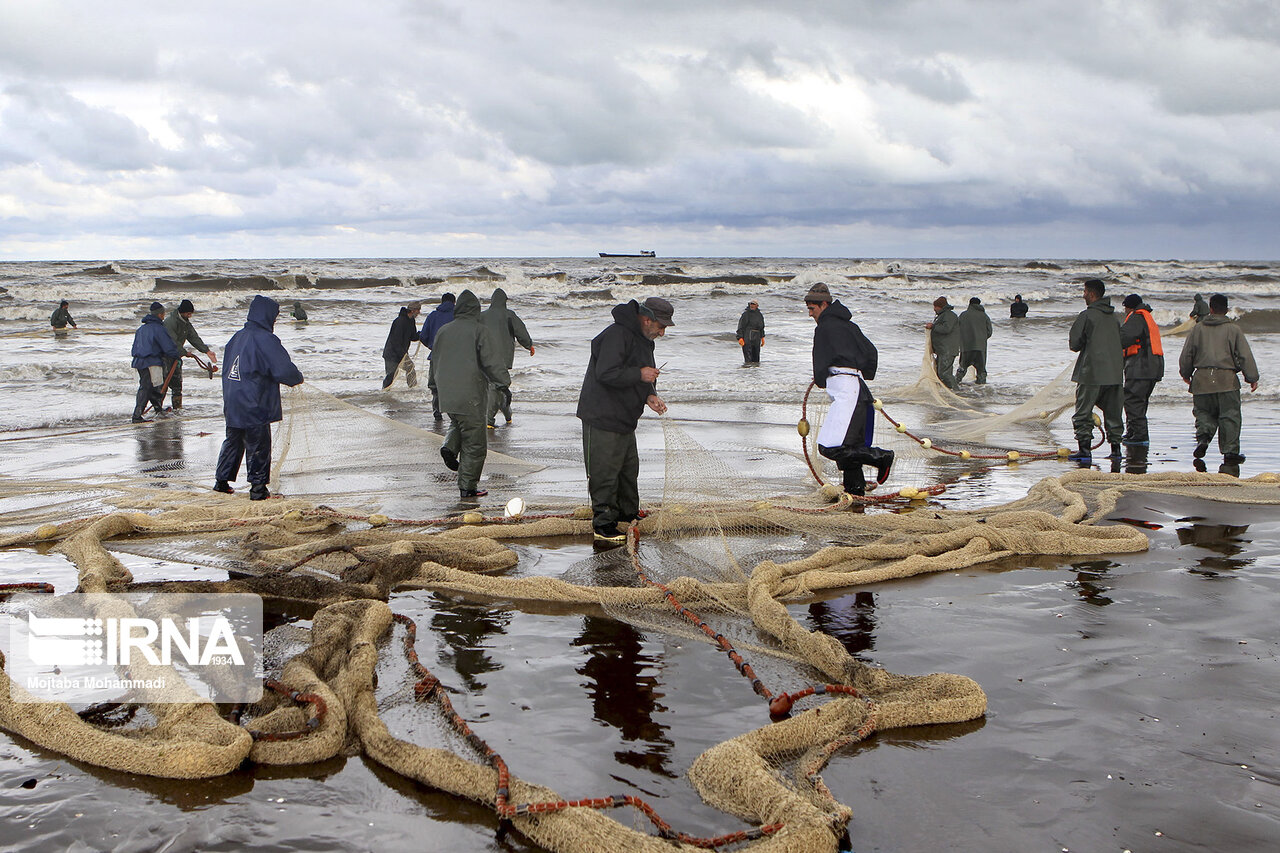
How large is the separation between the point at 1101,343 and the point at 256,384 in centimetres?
835

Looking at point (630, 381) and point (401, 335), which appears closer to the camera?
point (630, 381)

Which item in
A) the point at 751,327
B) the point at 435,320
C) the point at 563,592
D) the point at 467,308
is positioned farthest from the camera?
the point at 751,327

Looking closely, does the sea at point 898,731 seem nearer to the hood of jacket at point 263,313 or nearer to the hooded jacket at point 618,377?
the hooded jacket at point 618,377

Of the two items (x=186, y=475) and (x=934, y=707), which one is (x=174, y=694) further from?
(x=186, y=475)

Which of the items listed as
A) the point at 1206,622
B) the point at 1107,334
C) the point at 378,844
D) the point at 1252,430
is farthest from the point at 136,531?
Answer: the point at 1252,430

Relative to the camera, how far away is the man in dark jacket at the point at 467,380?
26.2 feet

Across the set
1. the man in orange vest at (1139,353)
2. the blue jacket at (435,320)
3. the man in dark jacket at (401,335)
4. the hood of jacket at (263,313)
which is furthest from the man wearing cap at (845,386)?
the man in dark jacket at (401,335)

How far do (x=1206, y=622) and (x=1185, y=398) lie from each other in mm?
12993

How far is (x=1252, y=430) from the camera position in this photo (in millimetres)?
12383

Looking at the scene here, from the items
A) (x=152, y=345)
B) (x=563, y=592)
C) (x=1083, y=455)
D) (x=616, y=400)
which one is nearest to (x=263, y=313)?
(x=616, y=400)

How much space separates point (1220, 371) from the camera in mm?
9766

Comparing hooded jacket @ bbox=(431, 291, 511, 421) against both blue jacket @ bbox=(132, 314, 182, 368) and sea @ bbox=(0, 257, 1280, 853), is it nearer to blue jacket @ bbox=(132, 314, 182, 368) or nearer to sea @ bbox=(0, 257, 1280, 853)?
sea @ bbox=(0, 257, 1280, 853)

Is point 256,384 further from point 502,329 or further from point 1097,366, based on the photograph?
point 1097,366

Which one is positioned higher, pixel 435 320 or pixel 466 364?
pixel 435 320
